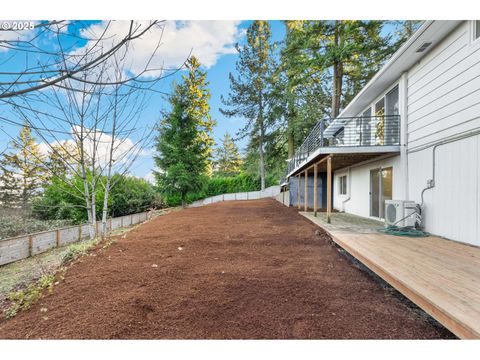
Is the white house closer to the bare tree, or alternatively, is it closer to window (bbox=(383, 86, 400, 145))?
window (bbox=(383, 86, 400, 145))

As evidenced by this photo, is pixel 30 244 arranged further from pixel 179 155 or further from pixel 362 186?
pixel 179 155

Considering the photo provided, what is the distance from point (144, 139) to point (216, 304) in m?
3.89

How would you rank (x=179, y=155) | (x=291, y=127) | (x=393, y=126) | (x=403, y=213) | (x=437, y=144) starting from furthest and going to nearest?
(x=291, y=127)
(x=179, y=155)
(x=393, y=126)
(x=403, y=213)
(x=437, y=144)

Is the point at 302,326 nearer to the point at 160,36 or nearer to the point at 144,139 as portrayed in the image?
the point at 160,36

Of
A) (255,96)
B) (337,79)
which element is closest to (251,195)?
(255,96)

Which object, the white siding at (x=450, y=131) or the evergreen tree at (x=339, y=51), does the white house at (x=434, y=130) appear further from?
the evergreen tree at (x=339, y=51)

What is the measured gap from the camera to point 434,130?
3.85 metres

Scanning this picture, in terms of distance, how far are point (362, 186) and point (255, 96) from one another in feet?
39.1

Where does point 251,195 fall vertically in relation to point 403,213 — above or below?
below

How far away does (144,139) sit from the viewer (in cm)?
474

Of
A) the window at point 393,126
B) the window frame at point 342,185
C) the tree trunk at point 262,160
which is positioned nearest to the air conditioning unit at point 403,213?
the window at point 393,126

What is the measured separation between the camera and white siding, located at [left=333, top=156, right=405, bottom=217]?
503cm

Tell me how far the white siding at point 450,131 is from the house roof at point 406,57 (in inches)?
5.8
